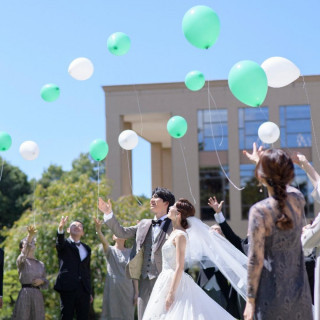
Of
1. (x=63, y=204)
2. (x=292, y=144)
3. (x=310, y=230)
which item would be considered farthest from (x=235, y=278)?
(x=292, y=144)

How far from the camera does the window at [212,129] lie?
24.6 meters

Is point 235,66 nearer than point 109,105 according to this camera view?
Yes

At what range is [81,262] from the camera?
805 cm

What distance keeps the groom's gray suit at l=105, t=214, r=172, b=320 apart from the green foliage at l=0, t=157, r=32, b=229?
29.8m

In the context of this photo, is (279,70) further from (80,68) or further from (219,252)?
(80,68)

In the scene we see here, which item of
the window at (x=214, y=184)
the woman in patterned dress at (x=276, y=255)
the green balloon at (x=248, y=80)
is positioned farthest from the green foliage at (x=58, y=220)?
the window at (x=214, y=184)

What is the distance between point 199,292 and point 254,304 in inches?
96.7

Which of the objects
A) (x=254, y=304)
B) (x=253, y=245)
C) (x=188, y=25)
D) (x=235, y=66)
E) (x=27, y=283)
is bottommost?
(x=27, y=283)

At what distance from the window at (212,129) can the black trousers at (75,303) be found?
1698 centimetres

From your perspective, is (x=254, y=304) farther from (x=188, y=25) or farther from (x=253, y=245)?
(x=188, y=25)

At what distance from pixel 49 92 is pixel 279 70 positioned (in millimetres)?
3594

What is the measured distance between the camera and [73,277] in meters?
7.88

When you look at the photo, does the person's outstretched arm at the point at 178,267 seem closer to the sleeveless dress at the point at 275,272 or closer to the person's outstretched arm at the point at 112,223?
the person's outstretched arm at the point at 112,223

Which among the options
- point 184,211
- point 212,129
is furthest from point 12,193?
point 184,211
